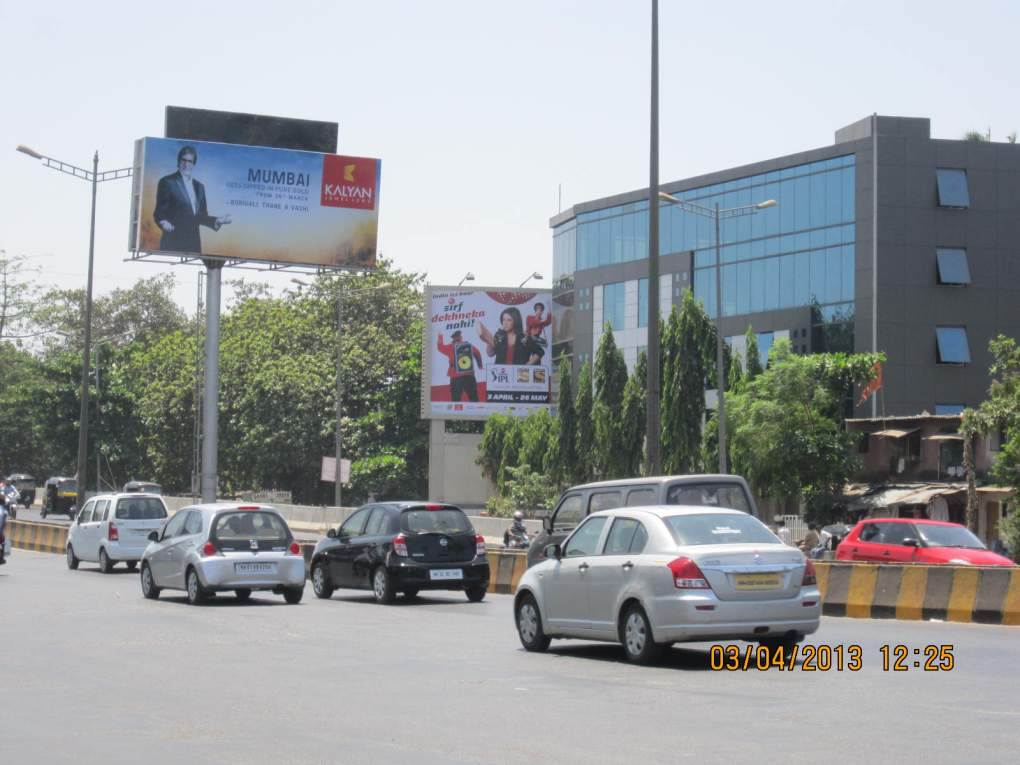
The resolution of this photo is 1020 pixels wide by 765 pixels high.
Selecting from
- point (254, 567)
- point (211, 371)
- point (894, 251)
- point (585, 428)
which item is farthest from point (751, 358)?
point (254, 567)

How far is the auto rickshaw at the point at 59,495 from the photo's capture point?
74500 mm

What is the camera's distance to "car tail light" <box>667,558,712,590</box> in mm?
13328

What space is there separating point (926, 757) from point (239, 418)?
78.6 meters

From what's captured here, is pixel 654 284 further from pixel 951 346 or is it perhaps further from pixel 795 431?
pixel 951 346

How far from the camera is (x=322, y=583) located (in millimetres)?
25172

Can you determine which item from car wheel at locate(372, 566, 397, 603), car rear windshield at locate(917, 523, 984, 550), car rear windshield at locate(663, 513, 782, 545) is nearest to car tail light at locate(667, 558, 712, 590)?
car rear windshield at locate(663, 513, 782, 545)

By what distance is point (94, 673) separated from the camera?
13.5 m

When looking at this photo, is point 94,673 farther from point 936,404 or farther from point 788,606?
point 936,404

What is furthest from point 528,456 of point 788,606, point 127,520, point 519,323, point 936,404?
point 788,606

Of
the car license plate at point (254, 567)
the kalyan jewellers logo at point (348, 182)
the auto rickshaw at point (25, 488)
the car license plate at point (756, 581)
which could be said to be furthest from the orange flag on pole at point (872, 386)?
the auto rickshaw at point (25, 488)

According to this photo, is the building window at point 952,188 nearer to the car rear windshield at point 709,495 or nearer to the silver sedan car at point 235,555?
the silver sedan car at point 235,555

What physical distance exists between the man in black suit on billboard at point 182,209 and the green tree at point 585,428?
Answer: 2196cm

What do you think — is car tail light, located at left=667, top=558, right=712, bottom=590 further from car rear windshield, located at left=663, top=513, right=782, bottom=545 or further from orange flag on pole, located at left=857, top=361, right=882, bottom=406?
orange flag on pole, located at left=857, top=361, right=882, bottom=406

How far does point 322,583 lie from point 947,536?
10137 mm
